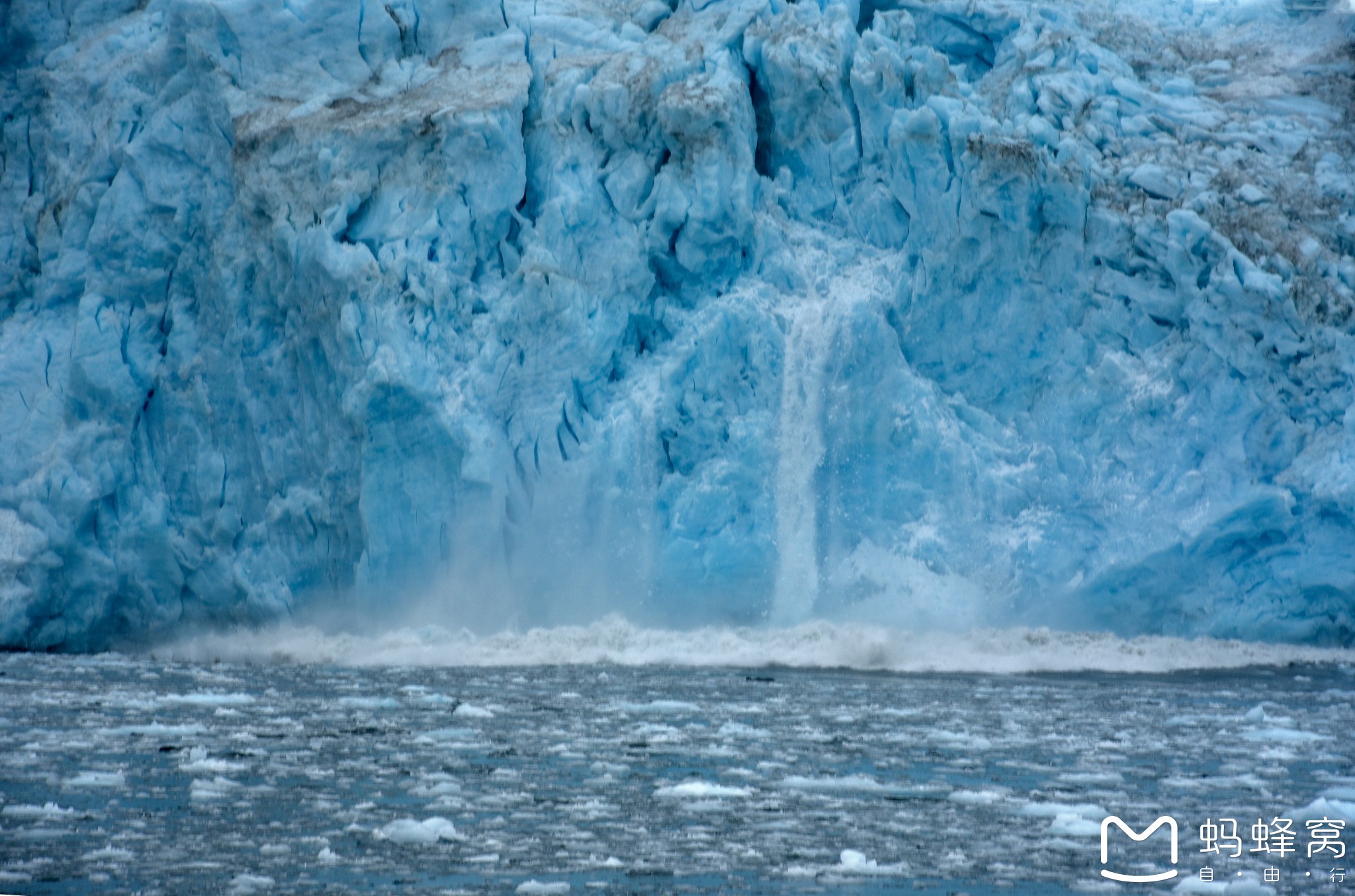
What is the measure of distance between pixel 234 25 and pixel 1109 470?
9499 mm

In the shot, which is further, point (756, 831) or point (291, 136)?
point (291, 136)

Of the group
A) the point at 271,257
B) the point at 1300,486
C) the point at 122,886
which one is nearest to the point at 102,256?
the point at 271,257

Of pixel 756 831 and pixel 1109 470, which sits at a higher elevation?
pixel 1109 470

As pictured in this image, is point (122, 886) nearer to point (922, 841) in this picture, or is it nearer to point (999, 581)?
point (922, 841)

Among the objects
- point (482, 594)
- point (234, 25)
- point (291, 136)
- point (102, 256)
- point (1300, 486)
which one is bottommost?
point (482, 594)

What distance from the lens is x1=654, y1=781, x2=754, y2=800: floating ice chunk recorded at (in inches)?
209

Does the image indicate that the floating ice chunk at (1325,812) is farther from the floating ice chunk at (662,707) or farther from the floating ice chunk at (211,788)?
the floating ice chunk at (211,788)

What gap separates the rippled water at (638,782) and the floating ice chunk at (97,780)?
0.01m

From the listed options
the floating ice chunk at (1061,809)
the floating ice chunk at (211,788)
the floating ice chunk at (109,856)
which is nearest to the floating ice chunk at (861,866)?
the floating ice chunk at (1061,809)

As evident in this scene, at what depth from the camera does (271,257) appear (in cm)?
1259

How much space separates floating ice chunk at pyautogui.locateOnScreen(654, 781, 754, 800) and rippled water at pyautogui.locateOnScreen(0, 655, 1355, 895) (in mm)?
27

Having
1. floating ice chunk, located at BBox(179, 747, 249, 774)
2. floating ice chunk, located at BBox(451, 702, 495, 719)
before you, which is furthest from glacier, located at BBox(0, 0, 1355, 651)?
floating ice chunk, located at BBox(179, 747, 249, 774)

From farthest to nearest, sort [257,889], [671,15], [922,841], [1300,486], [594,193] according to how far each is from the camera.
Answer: [671,15] < [594,193] < [1300,486] < [922,841] < [257,889]

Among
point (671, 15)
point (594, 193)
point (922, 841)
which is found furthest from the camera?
point (671, 15)
